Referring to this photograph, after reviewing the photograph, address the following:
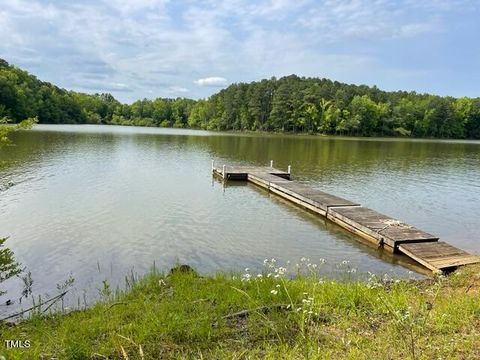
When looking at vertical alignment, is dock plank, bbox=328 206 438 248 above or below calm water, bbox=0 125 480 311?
above

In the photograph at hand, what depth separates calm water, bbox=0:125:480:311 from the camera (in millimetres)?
11875

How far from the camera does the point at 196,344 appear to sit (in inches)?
200

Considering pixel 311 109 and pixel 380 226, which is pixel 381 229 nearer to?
pixel 380 226

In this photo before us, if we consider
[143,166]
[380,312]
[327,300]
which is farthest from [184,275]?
[143,166]

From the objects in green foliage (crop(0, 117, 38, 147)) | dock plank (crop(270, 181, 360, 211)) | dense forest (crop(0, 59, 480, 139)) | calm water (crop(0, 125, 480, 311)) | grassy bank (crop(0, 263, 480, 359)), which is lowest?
calm water (crop(0, 125, 480, 311))

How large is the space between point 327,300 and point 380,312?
3.08 feet

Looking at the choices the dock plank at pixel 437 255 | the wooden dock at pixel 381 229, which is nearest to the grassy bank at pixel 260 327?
the dock plank at pixel 437 255

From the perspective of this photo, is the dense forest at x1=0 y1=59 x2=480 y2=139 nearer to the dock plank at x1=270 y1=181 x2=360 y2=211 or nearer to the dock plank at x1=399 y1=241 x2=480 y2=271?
the dock plank at x1=270 y1=181 x2=360 y2=211

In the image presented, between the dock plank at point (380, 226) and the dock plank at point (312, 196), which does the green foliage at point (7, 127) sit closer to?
the dock plank at point (380, 226)

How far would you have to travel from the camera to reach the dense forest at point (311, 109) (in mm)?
101625

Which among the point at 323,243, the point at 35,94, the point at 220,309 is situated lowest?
the point at 323,243

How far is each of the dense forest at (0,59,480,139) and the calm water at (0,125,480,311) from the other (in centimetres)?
7143

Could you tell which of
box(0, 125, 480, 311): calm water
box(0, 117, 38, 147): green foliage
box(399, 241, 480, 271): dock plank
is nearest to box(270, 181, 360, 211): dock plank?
box(0, 125, 480, 311): calm water

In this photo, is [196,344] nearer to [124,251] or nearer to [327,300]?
[327,300]
